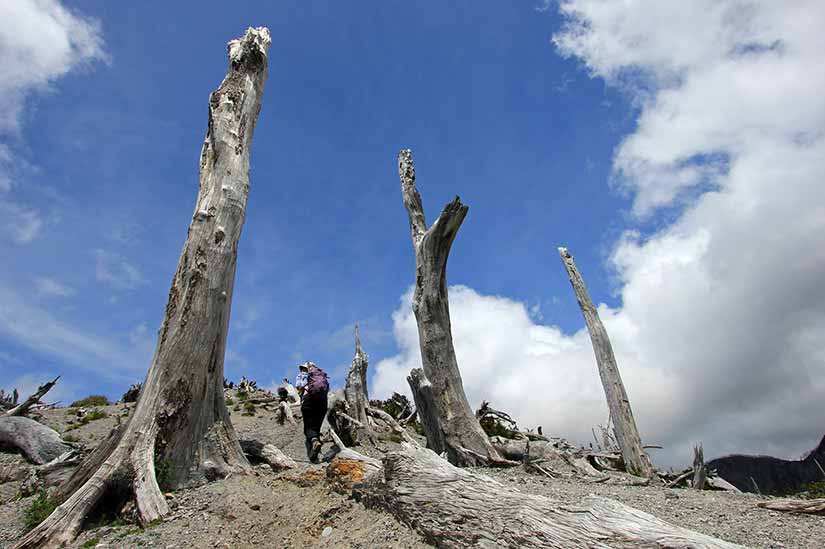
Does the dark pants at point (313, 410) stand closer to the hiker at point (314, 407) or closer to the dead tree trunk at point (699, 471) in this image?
the hiker at point (314, 407)

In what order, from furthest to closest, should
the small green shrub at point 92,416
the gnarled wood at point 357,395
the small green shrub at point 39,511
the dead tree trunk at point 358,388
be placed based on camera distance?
1. the small green shrub at point 92,416
2. the dead tree trunk at point 358,388
3. the gnarled wood at point 357,395
4. the small green shrub at point 39,511

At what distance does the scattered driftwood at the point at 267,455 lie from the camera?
7.89 m

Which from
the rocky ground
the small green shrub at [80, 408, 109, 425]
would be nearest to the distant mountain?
the rocky ground

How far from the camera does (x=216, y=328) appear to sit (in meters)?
7.38

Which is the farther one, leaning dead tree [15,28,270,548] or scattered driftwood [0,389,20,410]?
scattered driftwood [0,389,20,410]

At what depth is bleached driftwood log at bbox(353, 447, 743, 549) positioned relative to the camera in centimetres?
318

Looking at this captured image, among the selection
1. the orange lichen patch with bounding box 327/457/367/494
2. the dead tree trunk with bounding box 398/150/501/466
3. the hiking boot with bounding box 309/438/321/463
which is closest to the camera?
the orange lichen patch with bounding box 327/457/367/494

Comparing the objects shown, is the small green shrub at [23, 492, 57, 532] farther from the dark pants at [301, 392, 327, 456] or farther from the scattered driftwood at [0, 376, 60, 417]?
the scattered driftwood at [0, 376, 60, 417]

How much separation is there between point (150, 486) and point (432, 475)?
11.6ft

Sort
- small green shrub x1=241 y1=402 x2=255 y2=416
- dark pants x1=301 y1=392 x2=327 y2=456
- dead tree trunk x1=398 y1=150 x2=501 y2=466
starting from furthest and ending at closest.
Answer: small green shrub x1=241 y1=402 x2=255 y2=416, dark pants x1=301 y1=392 x2=327 y2=456, dead tree trunk x1=398 y1=150 x2=501 y2=466

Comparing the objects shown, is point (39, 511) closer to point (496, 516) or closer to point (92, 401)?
point (496, 516)

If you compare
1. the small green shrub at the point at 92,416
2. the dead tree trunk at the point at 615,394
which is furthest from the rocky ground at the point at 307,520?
the small green shrub at the point at 92,416

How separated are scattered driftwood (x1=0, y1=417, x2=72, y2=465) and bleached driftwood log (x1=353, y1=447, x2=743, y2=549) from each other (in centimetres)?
970

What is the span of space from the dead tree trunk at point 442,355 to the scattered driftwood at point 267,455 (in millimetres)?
3059
